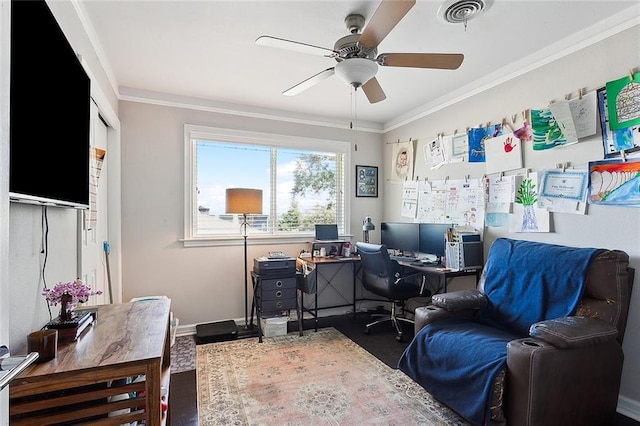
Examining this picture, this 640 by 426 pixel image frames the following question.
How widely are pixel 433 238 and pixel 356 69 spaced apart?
1997 millimetres

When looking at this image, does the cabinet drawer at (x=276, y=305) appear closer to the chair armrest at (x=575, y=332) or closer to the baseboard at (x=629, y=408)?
the chair armrest at (x=575, y=332)

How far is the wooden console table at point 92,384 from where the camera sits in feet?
3.22

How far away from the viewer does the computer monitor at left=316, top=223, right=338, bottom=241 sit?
152 inches

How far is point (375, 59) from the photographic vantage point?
1989mm

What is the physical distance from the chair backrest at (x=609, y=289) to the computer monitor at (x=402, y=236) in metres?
1.65

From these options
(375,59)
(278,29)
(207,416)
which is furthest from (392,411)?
(278,29)

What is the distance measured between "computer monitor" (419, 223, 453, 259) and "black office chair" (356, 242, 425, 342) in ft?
0.93

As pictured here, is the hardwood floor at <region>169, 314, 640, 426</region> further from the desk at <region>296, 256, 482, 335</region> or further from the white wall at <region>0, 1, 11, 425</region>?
the white wall at <region>0, 1, 11, 425</region>

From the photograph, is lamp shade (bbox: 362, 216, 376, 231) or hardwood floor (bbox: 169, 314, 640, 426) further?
lamp shade (bbox: 362, 216, 376, 231)

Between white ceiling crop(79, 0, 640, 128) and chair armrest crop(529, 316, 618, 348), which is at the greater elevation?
white ceiling crop(79, 0, 640, 128)

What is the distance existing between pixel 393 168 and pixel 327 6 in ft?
Answer: 8.36

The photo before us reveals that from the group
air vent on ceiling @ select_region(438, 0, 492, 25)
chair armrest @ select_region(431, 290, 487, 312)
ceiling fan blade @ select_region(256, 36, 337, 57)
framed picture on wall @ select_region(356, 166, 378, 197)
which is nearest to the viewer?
ceiling fan blade @ select_region(256, 36, 337, 57)

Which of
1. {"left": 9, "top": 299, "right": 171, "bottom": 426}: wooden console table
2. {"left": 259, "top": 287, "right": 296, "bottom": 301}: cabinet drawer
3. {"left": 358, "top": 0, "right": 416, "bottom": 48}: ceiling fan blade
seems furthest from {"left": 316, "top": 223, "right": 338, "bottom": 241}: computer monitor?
{"left": 9, "top": 299, "right": 171, "bottom": 426}: wooden console table

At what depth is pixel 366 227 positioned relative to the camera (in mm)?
3988
